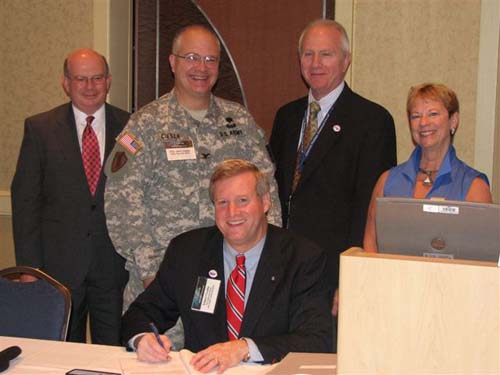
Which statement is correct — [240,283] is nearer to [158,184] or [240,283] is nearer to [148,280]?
[148,280]

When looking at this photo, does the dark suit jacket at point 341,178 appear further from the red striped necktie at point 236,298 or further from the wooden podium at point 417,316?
the wooden podium at point 417,316

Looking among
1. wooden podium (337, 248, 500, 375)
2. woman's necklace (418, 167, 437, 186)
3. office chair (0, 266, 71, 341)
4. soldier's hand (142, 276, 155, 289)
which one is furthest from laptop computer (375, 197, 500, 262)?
soldier's hand (142, 276, 155, 289)

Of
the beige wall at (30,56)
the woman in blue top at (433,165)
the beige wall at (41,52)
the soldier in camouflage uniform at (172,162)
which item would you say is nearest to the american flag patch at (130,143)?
the soldier in camouflage uniform at (172,162)

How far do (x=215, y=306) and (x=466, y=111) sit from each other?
221 centimetres

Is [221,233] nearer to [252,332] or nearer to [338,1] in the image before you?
[252,332]

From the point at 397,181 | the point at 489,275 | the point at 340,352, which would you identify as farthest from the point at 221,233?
the point at 489,275

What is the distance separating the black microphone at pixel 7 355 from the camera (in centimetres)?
226

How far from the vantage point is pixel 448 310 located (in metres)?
1.66

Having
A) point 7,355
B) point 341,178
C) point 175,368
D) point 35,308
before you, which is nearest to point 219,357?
point 175,368

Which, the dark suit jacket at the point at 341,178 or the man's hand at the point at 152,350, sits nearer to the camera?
the man's hand at the point at 152,350

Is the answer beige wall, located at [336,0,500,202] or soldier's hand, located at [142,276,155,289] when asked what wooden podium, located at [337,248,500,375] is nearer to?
soldier's hand, located at [142,276,155,289]

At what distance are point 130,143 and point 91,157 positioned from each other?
50 cm

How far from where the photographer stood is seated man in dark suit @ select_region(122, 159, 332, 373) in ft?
8.56

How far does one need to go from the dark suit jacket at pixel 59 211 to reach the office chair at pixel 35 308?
87cm
